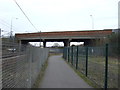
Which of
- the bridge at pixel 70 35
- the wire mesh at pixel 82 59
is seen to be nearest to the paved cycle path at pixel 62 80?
the wire mesh at pixel 82 59

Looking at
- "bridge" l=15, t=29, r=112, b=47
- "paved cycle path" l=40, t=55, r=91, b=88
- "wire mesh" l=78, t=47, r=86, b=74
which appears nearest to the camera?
"paved cycle path" l=40, t=55, r=91, b=88

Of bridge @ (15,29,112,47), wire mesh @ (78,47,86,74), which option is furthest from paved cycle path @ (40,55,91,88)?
bridge @ (15,29,112,47)

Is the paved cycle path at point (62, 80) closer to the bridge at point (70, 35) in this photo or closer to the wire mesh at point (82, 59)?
the wire mesh at point (82, 59)

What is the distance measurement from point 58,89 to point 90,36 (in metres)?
51.8

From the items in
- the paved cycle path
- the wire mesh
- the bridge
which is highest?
the bridge

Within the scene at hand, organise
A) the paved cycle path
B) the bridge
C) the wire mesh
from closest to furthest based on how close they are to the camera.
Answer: the paved cycle path → the wire mesh → the bridge

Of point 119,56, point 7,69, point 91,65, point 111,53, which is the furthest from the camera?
point 91,65

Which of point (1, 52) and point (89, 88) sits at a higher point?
point (1, 52)

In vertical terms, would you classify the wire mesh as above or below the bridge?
below

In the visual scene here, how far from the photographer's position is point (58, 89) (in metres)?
7.79

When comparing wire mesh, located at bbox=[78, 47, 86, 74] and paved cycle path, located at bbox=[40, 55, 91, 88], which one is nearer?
paved cycle path, located at bbox=[40, 55, 91, 88]

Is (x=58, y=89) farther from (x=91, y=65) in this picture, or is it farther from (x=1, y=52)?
(x=1, y=52)

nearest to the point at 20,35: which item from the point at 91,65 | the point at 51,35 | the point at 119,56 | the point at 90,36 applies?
the point at 51,35

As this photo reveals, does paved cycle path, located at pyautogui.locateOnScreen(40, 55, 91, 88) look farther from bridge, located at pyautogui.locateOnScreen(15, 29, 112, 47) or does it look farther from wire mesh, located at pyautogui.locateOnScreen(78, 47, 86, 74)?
bridge, located at pyautogui.locateOnScreen(15, 29, 112, 47)
